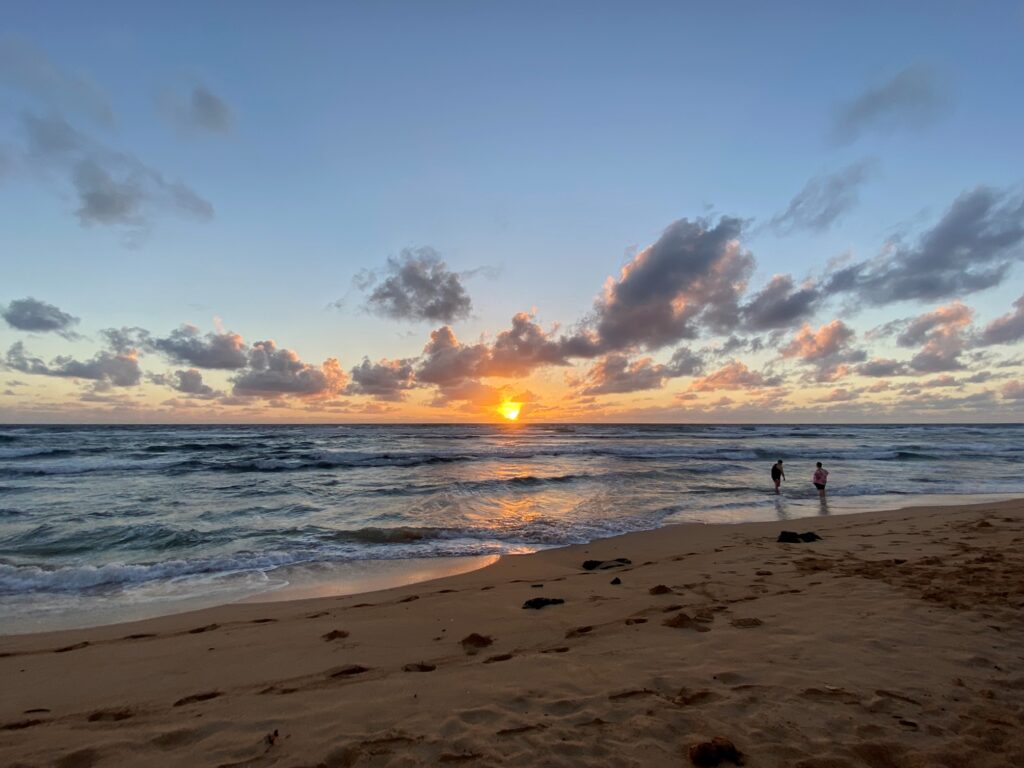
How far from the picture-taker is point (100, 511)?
15.7m

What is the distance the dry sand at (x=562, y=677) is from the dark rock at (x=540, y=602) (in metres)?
0.19

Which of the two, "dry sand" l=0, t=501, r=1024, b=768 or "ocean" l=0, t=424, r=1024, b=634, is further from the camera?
"ocean" l=0, t=424, r=1024, b=634

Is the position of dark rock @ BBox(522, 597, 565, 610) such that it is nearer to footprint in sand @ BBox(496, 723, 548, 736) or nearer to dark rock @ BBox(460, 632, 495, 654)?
dark rock @ BBox(460, 632, 495, 654)

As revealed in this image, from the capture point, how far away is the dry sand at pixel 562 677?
348cm

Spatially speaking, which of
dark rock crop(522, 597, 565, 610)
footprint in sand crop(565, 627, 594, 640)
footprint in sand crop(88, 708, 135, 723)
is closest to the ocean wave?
footprint in sand crop(88, 708, 135, 723)

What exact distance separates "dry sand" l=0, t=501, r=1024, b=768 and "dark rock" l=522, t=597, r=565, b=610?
0.19 meters

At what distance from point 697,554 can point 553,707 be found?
7.26m

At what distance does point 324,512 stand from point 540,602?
36.7ft

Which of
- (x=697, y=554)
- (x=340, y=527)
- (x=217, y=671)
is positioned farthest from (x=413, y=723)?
(x=340, y=527)

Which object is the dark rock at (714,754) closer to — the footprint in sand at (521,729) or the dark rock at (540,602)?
the footprint in sand at (521,729)

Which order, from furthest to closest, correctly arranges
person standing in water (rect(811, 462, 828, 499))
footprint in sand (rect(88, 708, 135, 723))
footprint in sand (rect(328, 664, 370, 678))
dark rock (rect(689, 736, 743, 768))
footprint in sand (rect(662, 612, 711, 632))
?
person standing in water (rect(811, 462, 828, 499)), footprint in sand (rect(662, 612, 711, 632)), footprint in sand (rect(328, 664, 370, 678)), footprint in sand (rect(88, 708, 135, 723)), dark rock (rect(689, 736, 743, 768))

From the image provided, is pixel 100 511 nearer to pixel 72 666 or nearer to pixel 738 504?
pixel 72 666

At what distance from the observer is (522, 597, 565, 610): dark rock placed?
6977 mm

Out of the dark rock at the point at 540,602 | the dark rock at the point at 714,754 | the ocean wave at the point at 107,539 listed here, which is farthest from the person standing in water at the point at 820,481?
the ocean wave at the point at 107,539
